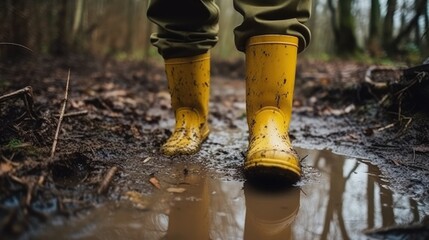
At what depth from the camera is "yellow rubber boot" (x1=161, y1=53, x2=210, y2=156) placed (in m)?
1.74

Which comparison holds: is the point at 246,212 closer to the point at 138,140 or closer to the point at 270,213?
the point at 270,213

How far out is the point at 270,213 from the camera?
110 centimetres

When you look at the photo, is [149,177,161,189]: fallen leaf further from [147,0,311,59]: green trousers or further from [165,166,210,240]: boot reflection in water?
[147,0,311,59]: green trousers

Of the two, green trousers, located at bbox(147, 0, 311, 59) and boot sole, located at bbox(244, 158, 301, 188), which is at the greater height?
green trousers, located at bbox(147, 0, 311, 59)

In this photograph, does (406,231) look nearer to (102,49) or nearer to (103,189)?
(103,189)

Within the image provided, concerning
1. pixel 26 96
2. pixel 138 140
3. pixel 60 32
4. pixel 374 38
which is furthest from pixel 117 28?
pixel 26 96

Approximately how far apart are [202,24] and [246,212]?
3.24 feet

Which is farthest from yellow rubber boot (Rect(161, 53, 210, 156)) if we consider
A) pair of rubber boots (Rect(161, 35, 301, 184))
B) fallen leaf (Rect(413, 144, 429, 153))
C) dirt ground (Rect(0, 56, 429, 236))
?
fallen leaf (Rect(413, 144, 429, 153))

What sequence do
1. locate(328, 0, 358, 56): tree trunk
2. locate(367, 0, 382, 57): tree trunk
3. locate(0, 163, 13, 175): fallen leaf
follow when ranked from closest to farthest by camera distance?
locate(0, 163, 13, 175): fallen leaf → locate(367, 0, 382, 57): tree trunk → locate(328, 0, 358, 56): tree trunk

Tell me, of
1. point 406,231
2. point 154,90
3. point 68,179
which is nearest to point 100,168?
point 68,179

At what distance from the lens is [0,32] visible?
4.65 m

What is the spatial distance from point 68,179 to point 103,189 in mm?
182

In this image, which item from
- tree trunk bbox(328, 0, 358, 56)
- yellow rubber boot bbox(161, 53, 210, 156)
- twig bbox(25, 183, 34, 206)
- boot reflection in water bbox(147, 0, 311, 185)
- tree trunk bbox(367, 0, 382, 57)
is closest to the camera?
twig bbox(25, 183, 34, 206)

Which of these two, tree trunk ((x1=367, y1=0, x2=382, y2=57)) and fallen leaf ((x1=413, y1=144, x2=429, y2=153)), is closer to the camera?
fallen leaf ((x1=413, y1=144, x2=429, y2=153))
